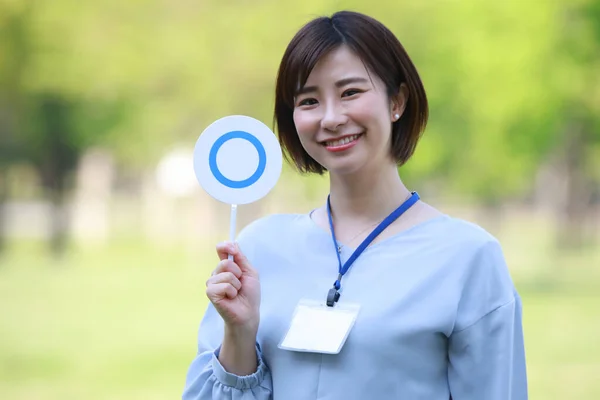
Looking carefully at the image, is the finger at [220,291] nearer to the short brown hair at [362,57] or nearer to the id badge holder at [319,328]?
the id badge holder at [319,328]

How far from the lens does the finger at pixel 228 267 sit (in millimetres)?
1589

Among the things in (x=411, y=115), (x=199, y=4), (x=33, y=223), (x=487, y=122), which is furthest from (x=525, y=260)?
(x=33, y=223)

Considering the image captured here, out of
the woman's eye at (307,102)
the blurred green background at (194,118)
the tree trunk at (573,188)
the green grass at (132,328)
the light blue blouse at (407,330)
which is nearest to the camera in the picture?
the light blue blouse at (407,330)

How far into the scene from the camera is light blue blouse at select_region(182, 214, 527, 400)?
5.14 feet

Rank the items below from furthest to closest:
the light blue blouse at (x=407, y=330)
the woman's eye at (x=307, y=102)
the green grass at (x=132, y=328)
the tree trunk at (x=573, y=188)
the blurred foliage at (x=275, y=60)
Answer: the tree trunk at (x=573, y=188) → the blurred foliage at (x=275, y=60) → the green grass at (x=132, y=328) → the woman's eye at (x=307, y=102) → the light blue blouse at (x=407, y=330)

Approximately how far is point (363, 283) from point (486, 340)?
26 centimetres

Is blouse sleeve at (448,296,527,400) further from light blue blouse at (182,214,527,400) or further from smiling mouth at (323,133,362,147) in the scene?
smiling mouth at (323,133,362,147)

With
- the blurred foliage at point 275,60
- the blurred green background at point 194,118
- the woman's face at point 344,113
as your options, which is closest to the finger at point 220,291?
the woman's face at point 344,113

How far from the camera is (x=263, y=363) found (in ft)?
5.63

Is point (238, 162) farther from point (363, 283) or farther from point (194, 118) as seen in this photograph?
point (194, 118)

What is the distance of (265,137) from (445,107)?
14.6 metres

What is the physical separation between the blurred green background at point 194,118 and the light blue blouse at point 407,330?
221 inches

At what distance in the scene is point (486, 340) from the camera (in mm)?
1569

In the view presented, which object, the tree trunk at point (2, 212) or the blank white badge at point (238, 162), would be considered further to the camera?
the tree trunk at point (2, 212)
